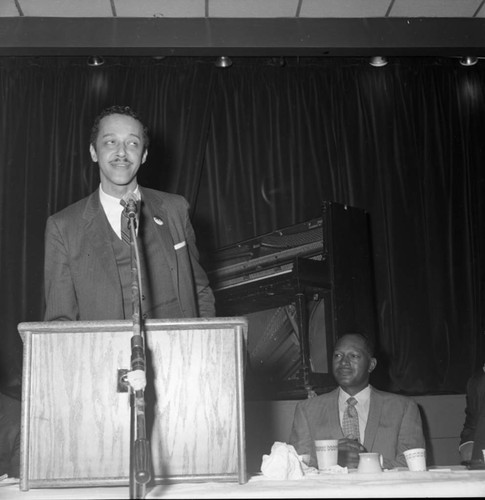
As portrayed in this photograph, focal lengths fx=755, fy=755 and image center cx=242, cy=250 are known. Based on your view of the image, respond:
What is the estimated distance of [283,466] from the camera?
2.00 metres

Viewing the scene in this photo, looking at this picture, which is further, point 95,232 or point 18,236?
point 18,236

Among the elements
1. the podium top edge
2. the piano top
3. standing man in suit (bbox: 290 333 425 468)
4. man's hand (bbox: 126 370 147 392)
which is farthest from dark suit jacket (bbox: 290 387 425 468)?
man's hand (bbox: 126 370 147 392)

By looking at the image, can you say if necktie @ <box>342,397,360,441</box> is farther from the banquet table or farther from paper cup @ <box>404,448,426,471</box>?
the banquet table

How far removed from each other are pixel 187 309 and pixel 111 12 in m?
3.78

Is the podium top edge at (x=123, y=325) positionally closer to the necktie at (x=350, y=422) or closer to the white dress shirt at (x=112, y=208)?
the white dress shirt at (x=112, y=208)

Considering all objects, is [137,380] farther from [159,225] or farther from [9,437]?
[9,437]

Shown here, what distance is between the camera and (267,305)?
579cm

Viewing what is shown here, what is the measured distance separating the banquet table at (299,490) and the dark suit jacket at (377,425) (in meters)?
1.89

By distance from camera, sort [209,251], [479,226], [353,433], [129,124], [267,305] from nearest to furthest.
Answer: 1. [129,124]
2. [353,433]
3. [267,305]
4. [209,251]
5. [479,226]

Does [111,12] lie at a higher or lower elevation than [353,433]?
higher

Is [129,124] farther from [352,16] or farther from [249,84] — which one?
[249,84]

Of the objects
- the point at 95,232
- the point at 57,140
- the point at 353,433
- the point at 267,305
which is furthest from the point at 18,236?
the point at 95,232

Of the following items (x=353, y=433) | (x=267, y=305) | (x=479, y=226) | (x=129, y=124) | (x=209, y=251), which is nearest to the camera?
(x=129, y=124)

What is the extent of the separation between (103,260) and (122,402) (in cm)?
83
